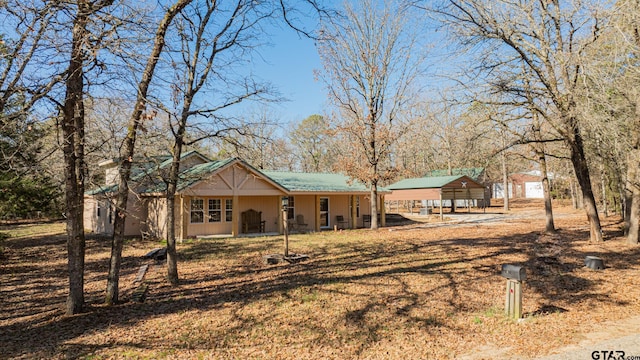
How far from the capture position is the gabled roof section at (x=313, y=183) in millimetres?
20453

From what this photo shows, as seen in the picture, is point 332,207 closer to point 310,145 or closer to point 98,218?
point 98,218

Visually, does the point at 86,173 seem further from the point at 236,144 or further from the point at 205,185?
the point at 205,185

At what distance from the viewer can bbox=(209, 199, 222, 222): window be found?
710 inches

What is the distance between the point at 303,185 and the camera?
20906 mm

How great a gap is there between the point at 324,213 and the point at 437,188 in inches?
431

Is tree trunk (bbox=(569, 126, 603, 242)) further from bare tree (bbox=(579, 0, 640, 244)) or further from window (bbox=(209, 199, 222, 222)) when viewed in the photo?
window (bbox=(209, 199, 222, 222))

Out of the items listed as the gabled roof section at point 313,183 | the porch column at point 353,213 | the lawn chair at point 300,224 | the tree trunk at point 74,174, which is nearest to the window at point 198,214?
the gabled roof section at point 313,183

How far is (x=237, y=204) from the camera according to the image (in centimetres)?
1817

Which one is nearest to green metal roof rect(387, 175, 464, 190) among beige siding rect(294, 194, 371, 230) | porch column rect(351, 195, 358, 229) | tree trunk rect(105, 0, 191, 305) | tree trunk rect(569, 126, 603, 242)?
beige siding rect(294, 194, 371, 230)

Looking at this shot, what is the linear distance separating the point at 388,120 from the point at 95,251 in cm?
1567

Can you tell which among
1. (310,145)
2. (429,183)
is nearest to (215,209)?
(429,183)

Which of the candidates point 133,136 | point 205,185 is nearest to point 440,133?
point 205,185

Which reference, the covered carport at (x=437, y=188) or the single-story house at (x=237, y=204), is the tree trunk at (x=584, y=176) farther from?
the covered carport at (x=437, y=188)

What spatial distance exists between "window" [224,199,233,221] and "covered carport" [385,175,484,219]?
1376 centimetres
